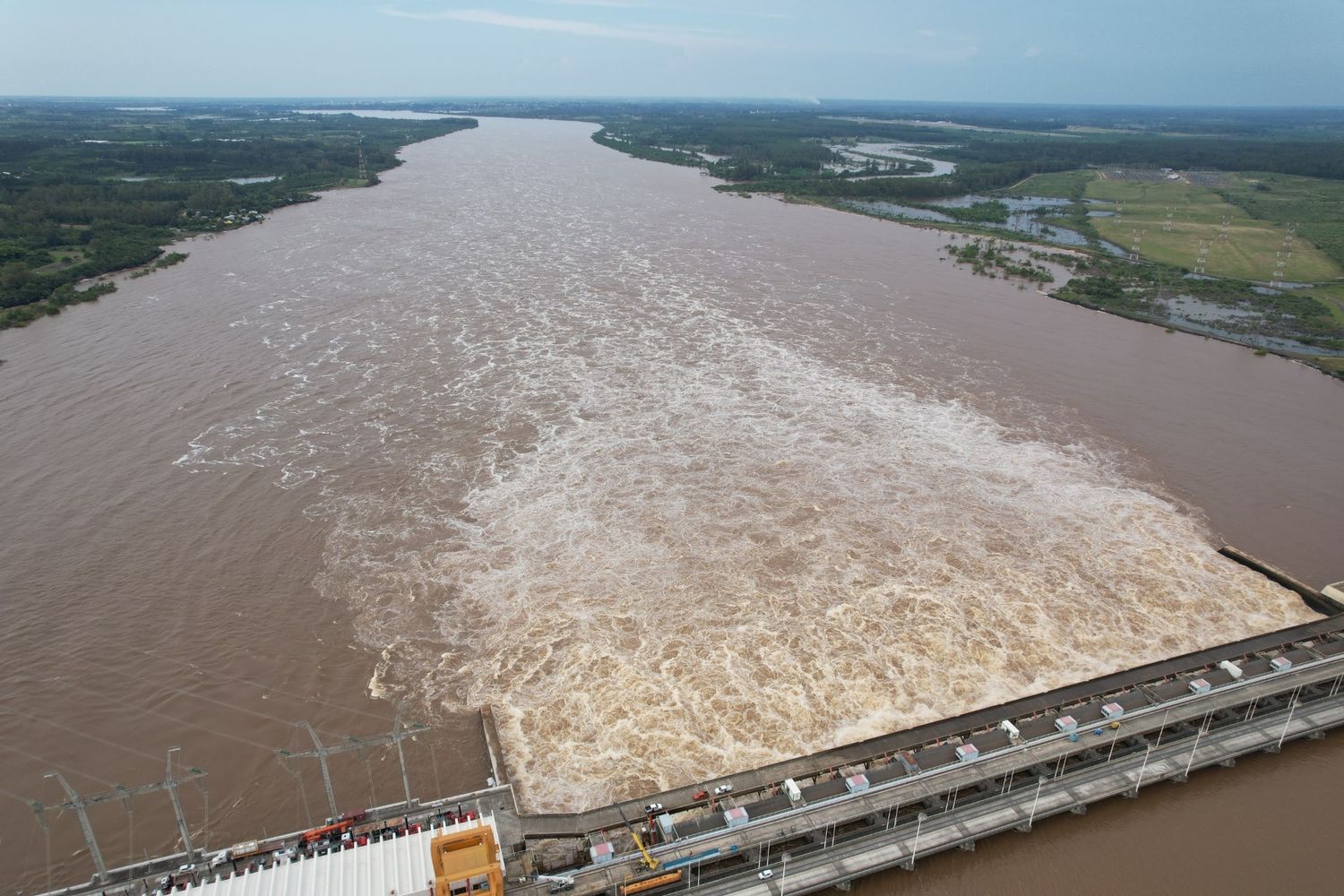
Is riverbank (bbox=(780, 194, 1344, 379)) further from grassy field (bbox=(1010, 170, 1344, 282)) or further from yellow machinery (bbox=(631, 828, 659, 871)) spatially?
yellow machinery (bbox=(631, 828, 659, 871))

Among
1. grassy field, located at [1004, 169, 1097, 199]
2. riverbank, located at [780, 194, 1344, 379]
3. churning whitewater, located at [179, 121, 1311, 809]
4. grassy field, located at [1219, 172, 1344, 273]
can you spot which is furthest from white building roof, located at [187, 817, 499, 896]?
grassy field, located at [1004, 169, 1097, 199]

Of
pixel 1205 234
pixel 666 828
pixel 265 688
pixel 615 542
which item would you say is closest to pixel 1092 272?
pixel 1205 234

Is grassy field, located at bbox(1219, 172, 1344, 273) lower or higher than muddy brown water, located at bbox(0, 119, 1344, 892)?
higher

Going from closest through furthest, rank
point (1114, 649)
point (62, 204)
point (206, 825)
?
point (206, 825)
point (1114, 649)
point (62, 204)

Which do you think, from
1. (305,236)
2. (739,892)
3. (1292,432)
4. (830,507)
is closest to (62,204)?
(305,236)

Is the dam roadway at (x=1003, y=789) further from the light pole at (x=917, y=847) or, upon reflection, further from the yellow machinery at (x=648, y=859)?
the yellow machinery at (x=648, y=859)

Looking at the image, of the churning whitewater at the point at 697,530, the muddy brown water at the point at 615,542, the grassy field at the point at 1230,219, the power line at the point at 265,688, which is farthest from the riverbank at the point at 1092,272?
the power line at the point at 265,688

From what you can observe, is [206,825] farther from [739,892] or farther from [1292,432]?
[1292,432]
